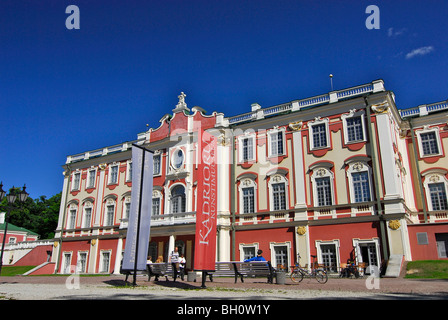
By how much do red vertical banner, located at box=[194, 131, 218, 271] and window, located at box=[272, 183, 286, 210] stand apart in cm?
1314

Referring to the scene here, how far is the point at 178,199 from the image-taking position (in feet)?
105

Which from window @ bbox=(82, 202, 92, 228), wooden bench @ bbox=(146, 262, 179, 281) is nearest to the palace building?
window @ bbox=(82, 202, 92, 228)

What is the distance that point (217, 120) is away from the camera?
31.8 m

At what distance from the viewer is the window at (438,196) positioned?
2602cm

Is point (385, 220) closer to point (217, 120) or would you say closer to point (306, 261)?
point (306, 261)

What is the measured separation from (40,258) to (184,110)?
2586 cm

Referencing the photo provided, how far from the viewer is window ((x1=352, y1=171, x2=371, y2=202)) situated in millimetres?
24047

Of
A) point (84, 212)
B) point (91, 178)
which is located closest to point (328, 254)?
point (84, 212)

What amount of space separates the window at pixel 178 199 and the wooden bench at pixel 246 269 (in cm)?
1449

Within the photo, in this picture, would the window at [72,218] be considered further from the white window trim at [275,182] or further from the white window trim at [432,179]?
the white window trim at [432,179]

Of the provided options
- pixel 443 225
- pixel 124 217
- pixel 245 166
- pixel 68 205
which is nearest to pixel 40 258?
pixel 68 205

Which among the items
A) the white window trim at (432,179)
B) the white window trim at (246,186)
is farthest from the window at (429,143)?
the white window trim at (246,186)

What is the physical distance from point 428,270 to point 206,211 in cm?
1244

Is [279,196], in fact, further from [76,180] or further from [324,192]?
[76,180]
